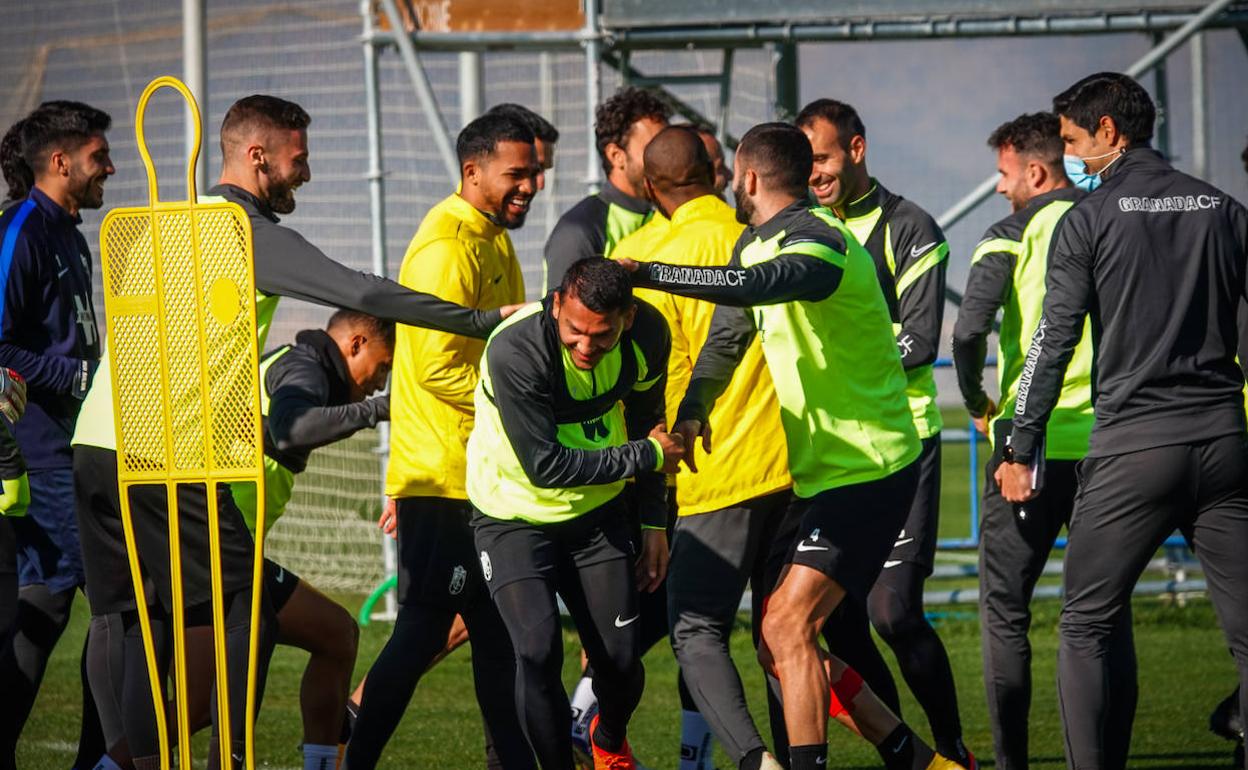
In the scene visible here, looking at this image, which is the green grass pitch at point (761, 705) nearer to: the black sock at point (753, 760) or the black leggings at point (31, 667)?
the black leggings at point (31, 667)

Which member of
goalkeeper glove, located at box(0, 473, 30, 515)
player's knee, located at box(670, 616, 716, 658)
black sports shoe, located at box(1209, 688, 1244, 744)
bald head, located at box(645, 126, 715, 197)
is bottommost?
black sports shoe, located at box(1209, 688, 1244, 744)

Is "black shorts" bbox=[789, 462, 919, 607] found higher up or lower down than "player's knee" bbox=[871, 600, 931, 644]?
higher up

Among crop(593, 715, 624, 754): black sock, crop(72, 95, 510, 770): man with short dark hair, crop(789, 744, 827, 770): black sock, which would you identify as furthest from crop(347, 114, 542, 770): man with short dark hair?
crop(789, 744, 827, 770): black sock

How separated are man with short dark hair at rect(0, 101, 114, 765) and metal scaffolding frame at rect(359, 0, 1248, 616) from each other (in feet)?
10.9

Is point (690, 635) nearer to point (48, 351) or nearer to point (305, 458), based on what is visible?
point (305, 458)

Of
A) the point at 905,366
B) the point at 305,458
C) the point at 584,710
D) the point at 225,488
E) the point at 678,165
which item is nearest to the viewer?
the point at 225,488

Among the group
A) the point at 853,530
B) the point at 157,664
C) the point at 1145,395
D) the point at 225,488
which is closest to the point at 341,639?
the point at 157,664

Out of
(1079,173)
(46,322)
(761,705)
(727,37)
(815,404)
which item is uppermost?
(727,37)

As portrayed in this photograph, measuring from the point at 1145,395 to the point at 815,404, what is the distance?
101cm

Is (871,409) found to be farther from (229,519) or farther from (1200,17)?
(1200,17)

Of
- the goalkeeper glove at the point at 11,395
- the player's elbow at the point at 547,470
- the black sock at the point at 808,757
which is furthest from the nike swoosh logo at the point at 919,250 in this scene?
the goalkeeper glove at the point at 11,395

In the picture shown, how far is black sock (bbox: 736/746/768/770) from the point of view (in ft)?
16.9

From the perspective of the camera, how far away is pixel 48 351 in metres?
6.23

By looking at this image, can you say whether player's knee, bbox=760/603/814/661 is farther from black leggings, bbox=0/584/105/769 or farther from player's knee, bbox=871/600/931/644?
black leggings, bbox=0/584/105/769
